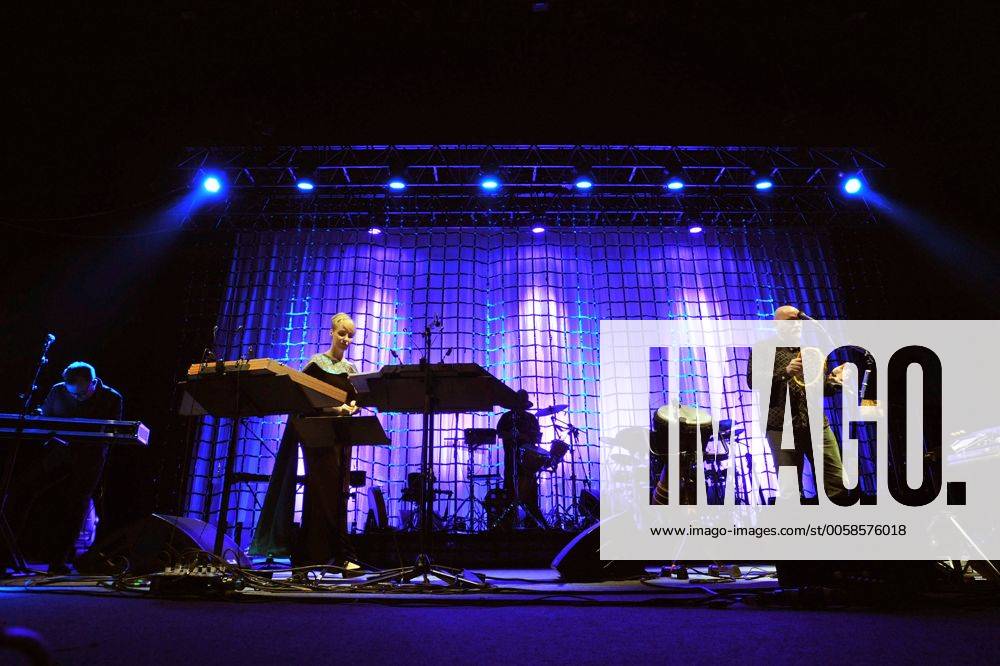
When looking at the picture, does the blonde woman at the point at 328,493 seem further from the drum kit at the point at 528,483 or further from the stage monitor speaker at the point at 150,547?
the drum kit at the point at 528,483

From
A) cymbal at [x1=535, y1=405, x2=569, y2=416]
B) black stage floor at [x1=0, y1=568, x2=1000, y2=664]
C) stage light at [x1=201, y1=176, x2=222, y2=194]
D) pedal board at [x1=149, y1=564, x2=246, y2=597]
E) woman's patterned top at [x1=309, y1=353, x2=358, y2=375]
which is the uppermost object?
stage light at [x1=201, y1=176, x2=222, y2=194]

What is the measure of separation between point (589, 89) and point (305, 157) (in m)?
3.74

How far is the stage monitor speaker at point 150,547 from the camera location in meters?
4.08

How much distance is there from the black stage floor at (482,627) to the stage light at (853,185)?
21.3 ft

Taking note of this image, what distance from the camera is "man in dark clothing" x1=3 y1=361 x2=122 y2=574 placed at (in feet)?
15.3

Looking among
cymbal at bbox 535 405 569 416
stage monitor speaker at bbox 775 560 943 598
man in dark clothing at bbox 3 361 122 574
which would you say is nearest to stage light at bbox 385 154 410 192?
cymbal at bbox 535 405 569 416

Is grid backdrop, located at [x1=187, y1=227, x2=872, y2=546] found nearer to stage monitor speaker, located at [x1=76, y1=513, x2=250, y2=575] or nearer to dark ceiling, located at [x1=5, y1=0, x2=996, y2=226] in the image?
dark ceiling, located at [x1=5, y1=0, x2=996, y2=226]

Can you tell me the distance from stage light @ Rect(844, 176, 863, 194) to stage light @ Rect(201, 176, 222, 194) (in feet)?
26.9

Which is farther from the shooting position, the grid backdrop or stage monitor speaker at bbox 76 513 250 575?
the grid backdrop

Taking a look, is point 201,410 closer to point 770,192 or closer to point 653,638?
point 653,638

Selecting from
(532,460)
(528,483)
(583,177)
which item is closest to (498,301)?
(583,177)

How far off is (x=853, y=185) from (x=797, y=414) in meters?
5.71

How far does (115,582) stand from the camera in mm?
3449

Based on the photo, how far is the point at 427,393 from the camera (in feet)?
12.4
